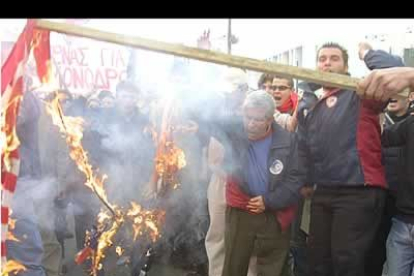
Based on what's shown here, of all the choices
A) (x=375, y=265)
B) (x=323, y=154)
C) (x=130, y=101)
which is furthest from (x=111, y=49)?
(x=375, y=265)

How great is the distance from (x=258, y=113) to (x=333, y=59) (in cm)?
62

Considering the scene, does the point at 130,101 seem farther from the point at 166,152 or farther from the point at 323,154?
the point at 323,154

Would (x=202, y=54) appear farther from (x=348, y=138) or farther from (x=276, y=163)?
(x=276, y=163)

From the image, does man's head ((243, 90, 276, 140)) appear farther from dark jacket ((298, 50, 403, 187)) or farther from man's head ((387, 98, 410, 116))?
man's head ((387, 98, 410, 116))

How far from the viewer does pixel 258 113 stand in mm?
4121

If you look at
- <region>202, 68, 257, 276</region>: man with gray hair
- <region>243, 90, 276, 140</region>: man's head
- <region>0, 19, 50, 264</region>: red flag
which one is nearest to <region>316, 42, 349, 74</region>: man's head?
<region>243, 90, 276, 140</region>: man's head

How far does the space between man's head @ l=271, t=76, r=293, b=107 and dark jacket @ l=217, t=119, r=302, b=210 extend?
57 centimetres

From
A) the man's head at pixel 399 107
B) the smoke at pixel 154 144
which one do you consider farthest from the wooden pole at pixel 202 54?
the smoke at pixel 154 144

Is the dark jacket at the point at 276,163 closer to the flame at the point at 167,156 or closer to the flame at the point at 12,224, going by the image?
the flame at the point at 167,156

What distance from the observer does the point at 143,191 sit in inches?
188

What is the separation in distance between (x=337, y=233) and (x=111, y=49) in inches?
151

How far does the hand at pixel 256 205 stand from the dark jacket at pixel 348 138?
43 cm

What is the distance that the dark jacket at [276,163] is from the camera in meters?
4.08
